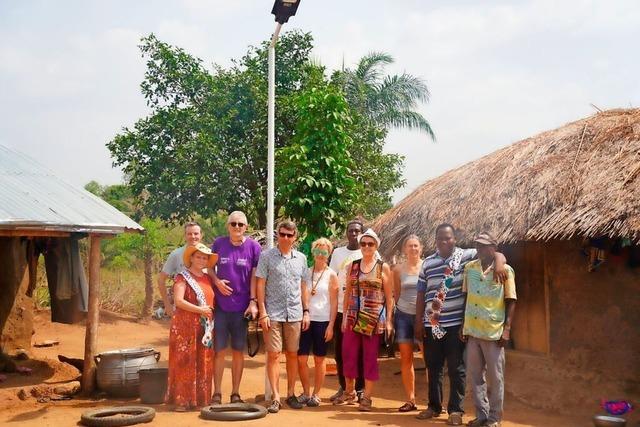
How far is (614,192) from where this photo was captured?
22.8 feet

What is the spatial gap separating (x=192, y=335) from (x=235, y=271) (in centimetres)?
69

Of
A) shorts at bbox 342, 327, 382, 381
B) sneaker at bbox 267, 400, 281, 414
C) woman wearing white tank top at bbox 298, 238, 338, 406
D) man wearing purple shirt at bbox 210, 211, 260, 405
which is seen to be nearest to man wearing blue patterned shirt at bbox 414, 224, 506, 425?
shorts at bbox 342, 327, 382, 381

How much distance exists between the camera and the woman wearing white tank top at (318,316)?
6410 mm

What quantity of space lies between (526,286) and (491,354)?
239cm

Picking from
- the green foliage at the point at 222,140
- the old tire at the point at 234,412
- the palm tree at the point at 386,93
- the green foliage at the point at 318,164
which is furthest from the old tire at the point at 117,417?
the palm tree at the point at 386,93

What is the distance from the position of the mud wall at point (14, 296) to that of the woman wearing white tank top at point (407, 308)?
544cm

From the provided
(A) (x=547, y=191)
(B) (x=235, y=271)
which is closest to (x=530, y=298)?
(A) (x=547, y=191)

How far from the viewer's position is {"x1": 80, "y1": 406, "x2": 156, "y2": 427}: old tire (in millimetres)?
5664

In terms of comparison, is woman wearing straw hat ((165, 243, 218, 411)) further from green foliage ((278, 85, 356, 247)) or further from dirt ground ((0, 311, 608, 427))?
green foliage ((278, 85, 356, 247))

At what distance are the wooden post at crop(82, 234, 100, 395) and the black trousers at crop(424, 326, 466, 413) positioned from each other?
3579 mm

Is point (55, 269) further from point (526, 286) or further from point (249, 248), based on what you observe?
point (526, 286)

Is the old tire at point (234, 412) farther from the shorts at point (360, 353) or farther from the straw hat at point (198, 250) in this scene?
the straw hat at point (198, 250)

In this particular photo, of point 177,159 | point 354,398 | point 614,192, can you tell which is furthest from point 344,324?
point 177,159

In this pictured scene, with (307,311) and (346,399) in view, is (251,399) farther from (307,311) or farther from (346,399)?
(307,311)
